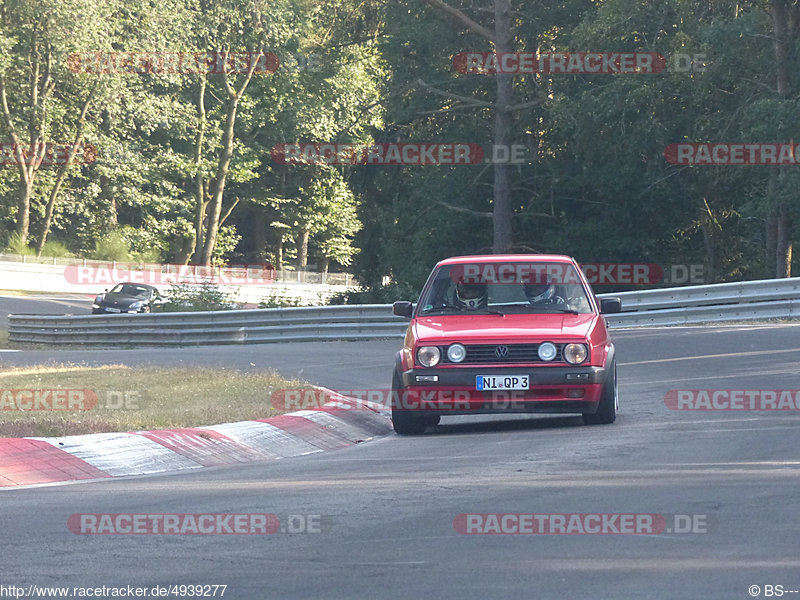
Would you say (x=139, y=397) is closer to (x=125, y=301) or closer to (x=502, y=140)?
(x=502, y=140)

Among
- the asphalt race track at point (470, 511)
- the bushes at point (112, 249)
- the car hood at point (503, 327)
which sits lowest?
the asphalt race track at point (470, 511)

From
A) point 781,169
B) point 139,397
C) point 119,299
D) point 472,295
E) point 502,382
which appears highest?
point 781,169

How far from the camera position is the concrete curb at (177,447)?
8758mm

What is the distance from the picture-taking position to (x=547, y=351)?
1049 centimetres

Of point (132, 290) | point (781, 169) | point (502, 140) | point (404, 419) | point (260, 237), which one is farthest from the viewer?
point (260, 237)

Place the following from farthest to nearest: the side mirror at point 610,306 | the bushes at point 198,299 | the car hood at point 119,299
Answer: the car hood at point 119,299, the bushes at point 198,299, the side mirror at point 610,306

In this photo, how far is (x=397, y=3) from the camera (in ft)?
119

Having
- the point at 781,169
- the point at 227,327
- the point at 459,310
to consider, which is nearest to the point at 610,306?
the point at 459,310

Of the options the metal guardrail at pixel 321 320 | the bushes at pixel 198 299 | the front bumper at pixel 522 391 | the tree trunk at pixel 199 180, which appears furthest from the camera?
the tree trunk at pixel 199 180

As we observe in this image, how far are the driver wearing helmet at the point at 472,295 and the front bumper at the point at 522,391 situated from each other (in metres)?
1.06

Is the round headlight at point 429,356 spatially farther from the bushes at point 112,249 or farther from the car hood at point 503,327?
the bushes at point 112,249

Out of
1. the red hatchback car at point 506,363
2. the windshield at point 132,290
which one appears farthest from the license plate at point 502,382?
the windshield at point 132,290

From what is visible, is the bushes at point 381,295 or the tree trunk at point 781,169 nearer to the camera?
the tree trunk at point 781,169

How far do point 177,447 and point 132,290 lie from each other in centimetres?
3266
